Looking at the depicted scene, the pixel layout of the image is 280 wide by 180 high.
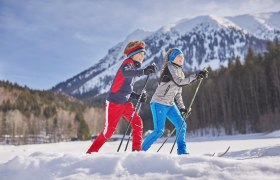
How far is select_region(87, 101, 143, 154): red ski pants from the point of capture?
553 centimetres

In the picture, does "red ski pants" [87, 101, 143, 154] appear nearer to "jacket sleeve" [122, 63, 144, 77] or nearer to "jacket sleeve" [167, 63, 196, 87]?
"jacket sleeve" [122, 63, 144, 77]

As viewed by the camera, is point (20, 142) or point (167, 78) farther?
point (20, 142)

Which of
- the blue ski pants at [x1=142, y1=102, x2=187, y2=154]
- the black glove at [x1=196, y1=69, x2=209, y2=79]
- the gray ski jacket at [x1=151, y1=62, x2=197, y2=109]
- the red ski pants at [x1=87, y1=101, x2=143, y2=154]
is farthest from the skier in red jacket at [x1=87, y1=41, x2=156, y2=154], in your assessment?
the black glove at [x1=196, y1=69, x2=209, y2=79]

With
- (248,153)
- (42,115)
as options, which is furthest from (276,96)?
(42,115)

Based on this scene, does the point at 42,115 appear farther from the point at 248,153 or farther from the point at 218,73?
the point at 248,153

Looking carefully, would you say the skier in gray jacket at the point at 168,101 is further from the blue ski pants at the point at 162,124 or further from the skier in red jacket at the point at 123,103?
the skier in red jacket at the point at 123,103

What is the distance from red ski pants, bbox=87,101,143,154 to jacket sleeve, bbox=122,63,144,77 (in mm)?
557

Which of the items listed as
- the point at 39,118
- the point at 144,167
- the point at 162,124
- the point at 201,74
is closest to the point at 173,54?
the point at 201,74

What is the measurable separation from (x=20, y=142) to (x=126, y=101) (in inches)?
3244

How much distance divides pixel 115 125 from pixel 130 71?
3.02ft

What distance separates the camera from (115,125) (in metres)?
5.58

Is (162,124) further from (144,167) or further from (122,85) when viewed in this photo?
(144,167)

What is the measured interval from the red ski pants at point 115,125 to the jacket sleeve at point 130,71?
557 mm

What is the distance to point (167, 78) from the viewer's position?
6059 millimetres
